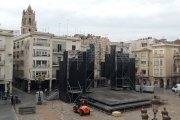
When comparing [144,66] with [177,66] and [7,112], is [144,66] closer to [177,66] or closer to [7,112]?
[177,66]

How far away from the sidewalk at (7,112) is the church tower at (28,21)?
44.8 meters

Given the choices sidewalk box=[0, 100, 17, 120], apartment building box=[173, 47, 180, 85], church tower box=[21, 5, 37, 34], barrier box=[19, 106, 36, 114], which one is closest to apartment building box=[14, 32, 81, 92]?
sidewalk box=[0, 100, 17, 120]

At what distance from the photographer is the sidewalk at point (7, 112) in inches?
1287

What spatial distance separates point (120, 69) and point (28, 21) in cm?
3896

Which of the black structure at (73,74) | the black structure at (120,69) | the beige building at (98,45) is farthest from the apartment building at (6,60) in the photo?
the beige building at (98,45)

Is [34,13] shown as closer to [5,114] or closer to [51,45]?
[51,45]

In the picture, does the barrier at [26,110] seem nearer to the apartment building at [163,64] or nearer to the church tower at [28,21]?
the apartment building at [163,64]

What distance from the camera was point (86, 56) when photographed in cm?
4822

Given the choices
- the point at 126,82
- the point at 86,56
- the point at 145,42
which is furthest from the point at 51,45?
the point at 145,42

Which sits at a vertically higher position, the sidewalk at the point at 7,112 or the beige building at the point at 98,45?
the beige building at the point at 98,45

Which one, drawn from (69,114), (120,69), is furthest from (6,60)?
(120,69)

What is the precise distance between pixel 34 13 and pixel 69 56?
45669 millimetres

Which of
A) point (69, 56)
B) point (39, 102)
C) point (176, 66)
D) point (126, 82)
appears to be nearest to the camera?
point (39, 102)

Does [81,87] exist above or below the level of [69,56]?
below
